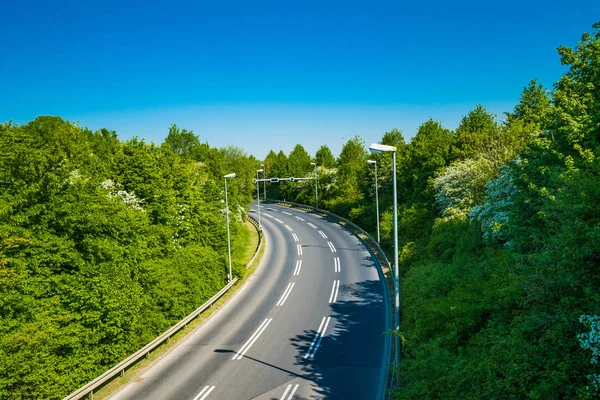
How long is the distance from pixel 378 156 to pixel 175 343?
38.6 meters

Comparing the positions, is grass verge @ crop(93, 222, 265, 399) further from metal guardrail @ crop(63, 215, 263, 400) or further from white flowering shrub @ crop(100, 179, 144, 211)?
white flowering shrub @ crop(100, 179, 144, 211)

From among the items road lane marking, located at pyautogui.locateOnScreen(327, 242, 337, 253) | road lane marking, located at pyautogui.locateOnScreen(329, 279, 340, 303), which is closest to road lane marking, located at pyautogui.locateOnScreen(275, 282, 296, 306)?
road lane marking, located at pyautogui.locateOnScreen(329, 279, 340, 303)

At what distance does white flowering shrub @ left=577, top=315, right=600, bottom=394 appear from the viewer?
20.1 feet

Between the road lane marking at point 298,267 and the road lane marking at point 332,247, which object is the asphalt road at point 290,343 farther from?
the road lane marking at point 332,247

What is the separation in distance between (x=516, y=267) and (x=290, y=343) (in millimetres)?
12647

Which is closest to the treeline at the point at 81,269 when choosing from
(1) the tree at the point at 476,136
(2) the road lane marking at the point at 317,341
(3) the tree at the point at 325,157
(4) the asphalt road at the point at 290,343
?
(4) the asphalt road at the point at 290,343

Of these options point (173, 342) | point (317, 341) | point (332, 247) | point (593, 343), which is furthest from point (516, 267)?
point (332, 247)

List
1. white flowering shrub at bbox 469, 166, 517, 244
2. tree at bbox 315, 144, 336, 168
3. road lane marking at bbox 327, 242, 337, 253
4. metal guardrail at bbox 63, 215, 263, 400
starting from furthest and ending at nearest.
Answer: tree at bbox 315, 144, 336, 168, road lane marking at bbox 327, 242, 337, 253, white flowering shrub at bbox 469, 166, 517, 244, metal guardrail at bbox 63, 215, 263, 400

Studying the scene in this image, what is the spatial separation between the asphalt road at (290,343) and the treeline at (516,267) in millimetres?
2628

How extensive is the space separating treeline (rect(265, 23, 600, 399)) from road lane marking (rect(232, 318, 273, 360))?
25.6 ft

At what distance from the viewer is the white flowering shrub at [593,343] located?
6.12 meters

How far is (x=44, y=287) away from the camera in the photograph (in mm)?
15984

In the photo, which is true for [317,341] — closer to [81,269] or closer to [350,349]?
[350,349]

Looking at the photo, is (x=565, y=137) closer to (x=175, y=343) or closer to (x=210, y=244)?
(x=175, y=343)
